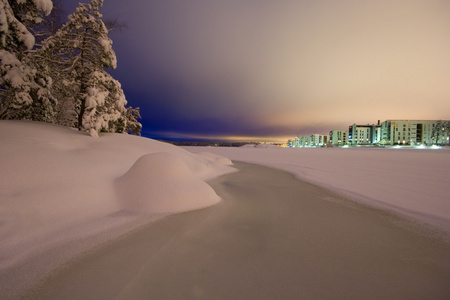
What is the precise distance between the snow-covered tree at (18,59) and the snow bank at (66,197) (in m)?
2.51

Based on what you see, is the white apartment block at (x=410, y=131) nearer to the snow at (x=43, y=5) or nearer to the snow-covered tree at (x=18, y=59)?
the snow at (x=43, y=5)

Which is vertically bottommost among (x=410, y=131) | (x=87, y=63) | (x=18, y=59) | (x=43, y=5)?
(x=18, y=59)

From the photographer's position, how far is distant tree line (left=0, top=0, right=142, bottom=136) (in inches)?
298

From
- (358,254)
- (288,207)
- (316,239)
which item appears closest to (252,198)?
(288,207)

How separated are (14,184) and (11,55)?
6.84m

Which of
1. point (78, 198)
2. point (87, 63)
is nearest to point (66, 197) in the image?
point (78, 198)

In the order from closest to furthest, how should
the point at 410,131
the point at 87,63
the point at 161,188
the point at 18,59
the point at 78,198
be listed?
the point at 78,198 < the point at 161,188 < the point at 18,59 < the point at 87,63 < the point at 410,131

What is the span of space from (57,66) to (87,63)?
1.61 meters

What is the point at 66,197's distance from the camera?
3.89 meters

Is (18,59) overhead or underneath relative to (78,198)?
overhead

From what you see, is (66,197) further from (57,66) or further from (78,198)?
(57,66)

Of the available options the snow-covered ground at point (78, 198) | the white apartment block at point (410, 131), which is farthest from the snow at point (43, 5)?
the white apartment block at point (410, 131)

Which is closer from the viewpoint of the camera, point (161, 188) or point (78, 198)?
point (78, 198)

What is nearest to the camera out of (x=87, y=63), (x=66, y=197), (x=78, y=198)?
(x=66, y=197)
